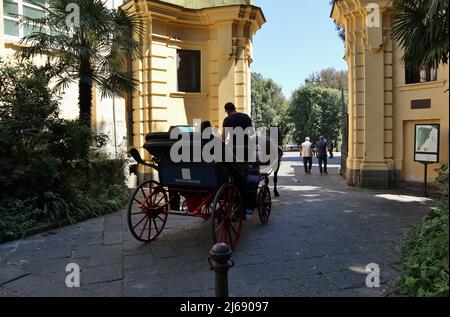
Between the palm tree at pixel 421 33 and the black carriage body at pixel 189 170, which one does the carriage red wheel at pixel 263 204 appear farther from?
the palm tree at pixel 421 33

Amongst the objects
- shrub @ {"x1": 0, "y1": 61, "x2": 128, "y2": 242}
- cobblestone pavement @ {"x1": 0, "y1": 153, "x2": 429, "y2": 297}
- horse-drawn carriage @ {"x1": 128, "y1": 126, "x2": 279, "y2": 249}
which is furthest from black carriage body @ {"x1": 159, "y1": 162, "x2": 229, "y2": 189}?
shrub @ {"x1": 0, "y1": 61, "x2": 128, "y2": 242}

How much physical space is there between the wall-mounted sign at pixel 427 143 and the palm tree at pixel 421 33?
9.18 feet

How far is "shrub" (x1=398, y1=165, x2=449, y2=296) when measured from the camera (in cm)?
397

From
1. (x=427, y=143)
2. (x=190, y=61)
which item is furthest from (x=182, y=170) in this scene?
(x=190, y=61)

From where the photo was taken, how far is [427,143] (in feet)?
36.0

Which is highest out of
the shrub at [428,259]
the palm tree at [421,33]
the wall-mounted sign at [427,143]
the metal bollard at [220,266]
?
the palm tree at [421,33]

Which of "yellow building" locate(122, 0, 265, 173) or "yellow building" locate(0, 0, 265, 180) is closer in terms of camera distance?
"yellow building" locate(0, 0, 265, 180)

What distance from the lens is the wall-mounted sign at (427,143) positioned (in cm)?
1077

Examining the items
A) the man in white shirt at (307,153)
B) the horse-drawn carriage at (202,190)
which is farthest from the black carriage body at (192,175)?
the man in white shirt at (307,153)

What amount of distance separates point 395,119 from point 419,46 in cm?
459

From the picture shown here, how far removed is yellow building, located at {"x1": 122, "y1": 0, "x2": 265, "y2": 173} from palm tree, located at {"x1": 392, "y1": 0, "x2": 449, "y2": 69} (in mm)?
5908

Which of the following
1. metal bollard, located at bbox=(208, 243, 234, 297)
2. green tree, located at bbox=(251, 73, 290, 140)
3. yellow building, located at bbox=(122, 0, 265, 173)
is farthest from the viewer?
green tree, located at bbox=(251, 73, 290, 140)

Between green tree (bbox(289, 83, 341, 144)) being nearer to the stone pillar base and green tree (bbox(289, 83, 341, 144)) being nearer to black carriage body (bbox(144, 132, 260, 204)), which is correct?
the stone pillar base

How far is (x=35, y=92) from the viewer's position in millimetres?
8062
